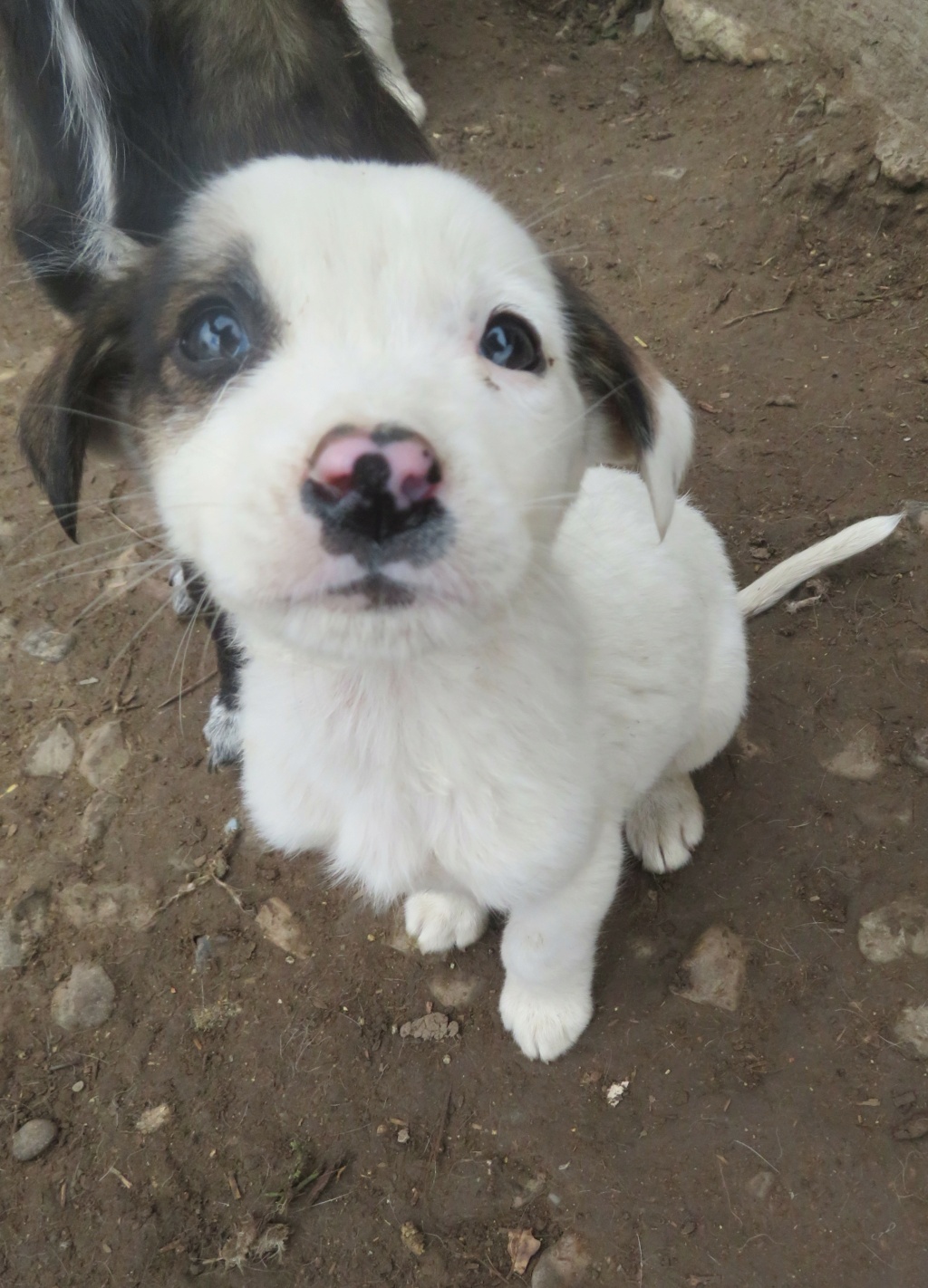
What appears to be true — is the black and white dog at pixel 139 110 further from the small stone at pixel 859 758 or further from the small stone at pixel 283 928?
the small stone at pixel 859 758

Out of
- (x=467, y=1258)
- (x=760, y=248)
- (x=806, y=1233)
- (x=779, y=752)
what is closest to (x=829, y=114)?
(x=760, y=248)

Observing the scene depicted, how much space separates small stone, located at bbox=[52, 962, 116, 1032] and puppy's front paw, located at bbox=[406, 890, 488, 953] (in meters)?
0.93

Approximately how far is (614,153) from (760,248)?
118 centimetres

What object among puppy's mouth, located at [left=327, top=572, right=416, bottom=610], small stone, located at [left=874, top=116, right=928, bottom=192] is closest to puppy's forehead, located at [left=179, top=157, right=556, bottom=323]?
puppy's mouth, located at [left=327, top=572, right=416, bottom=610]

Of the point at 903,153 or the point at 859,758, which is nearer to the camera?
the point at 859,758

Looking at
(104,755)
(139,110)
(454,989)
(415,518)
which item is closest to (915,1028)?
(454,989)

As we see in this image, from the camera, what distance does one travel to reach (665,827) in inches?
102

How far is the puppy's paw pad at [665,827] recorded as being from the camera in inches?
102

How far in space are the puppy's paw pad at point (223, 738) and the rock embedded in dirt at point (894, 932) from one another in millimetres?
2046

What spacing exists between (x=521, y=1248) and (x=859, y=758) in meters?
1.76

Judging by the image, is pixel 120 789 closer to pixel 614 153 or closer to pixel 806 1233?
pixel 806 1233

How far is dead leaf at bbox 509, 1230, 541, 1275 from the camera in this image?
2092mm

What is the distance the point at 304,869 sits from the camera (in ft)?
8.96

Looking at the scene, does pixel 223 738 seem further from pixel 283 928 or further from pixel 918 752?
pixel 918 752
